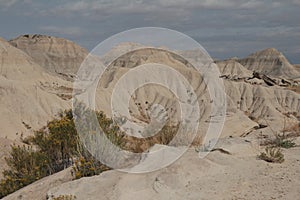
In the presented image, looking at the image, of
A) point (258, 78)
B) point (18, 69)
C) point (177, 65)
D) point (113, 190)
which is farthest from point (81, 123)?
point (258, 78)

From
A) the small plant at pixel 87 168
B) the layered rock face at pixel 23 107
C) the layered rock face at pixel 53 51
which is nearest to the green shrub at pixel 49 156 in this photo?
the small plant at pixel 87 168

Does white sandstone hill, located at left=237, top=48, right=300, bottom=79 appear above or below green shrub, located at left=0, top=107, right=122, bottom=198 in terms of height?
below

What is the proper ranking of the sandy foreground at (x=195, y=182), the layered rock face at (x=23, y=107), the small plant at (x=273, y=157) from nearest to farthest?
1. the sandy foreground at (x=195, y=182)
2. the small plant at (x=273, y=157)
3. the layered rock face at (x=23, y=107)

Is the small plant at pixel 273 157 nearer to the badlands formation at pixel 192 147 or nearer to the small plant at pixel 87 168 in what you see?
the badlands formation at pixel 192 147

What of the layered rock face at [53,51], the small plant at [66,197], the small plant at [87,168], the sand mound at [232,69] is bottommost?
the sand mound at [232,69]

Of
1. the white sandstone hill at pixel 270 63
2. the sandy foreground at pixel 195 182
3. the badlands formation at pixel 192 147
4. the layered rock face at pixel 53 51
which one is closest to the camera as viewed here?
the sandy foreground at pixel 195 182

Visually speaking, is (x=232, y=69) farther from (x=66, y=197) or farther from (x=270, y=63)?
(x=66, y=197)

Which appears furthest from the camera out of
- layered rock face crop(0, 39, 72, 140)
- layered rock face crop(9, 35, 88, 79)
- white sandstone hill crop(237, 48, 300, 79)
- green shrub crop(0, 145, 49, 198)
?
white sandstone hill crop(237, 48, 300, 79)

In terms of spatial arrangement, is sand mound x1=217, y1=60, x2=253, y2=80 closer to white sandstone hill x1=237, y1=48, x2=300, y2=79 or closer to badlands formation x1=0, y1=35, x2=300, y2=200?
white sandstone hill x1=237, y1=48, x2=300, y2=79

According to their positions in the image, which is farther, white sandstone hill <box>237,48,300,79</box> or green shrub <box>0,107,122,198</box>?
white sandstone hill <box>237,48,300,79</box>

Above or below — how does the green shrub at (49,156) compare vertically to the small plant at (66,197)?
below

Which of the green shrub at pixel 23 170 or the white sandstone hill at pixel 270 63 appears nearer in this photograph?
the green shrub at pixel 23 170

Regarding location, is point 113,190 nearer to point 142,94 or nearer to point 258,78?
point 142,94

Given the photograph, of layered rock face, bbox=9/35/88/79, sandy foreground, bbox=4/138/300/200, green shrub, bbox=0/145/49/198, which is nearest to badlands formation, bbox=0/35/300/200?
sandy foreground, bbox=4/138/300/200
